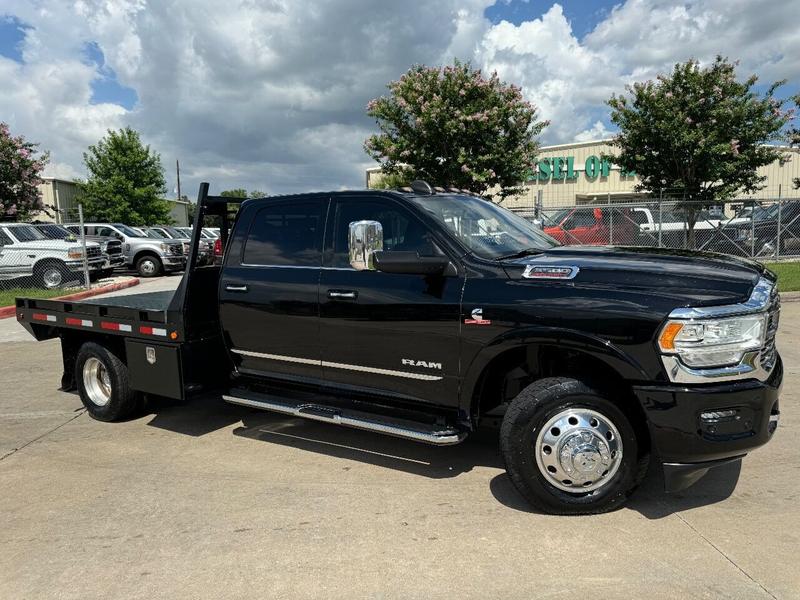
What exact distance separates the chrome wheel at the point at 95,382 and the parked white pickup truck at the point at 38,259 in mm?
11274

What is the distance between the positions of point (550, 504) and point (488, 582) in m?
0.75

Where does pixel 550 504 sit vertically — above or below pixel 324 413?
below

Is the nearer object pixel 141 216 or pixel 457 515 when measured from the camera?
pixel 457 515

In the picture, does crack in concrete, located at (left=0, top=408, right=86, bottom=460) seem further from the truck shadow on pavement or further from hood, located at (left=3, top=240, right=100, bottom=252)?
hood, located at (left=3, top=240, right=100, bottom=252)

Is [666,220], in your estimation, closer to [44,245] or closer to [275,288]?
[275,288]

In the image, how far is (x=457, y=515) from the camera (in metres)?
3.60

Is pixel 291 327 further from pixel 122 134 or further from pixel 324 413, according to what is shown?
pixel 122 134

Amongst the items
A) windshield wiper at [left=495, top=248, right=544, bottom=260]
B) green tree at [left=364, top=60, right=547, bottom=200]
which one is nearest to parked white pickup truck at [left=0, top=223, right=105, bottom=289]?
green tree at [left=364, top=60, right=547, bottom=200]

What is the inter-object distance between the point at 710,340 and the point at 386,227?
6.91 ft

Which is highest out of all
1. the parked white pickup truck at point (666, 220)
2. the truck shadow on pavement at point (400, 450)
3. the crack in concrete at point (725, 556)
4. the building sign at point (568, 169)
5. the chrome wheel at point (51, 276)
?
the building sign at point (568, 169)

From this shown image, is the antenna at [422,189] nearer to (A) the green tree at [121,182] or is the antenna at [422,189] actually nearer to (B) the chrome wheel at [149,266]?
(B) the chrome wheel at [149,266]

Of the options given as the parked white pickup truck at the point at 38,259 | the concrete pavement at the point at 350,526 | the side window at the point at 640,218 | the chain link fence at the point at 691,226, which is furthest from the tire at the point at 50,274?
the side window at the point at 640,218

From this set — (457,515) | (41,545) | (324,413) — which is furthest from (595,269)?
(41,545)

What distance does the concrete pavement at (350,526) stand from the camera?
2924 millimetres
